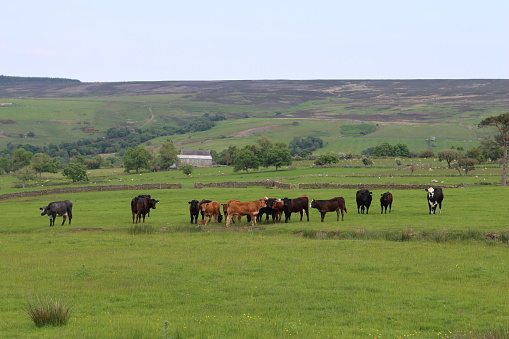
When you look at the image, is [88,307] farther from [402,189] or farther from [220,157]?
[220,157]

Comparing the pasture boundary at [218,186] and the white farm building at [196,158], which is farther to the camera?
the white farm building at [196,158]

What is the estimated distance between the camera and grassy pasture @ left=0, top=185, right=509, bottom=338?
13.5 metres

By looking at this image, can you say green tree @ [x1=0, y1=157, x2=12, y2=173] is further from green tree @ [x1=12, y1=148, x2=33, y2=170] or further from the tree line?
green tree @ [x1=12, y1=148, x2=33, y2=170]

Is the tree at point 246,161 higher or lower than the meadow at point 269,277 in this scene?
lower

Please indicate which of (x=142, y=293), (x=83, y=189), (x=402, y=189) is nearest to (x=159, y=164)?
(x=83, y=189)

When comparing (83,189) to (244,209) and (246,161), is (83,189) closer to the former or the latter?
(246,161)

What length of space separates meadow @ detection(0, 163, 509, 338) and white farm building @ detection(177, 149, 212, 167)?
111798mm

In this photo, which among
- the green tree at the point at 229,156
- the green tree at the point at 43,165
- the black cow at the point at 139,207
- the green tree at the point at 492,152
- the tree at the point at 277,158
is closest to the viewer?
the black cow at the point at 139,207

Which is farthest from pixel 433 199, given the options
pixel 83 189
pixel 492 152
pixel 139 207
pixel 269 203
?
pixel 492 152

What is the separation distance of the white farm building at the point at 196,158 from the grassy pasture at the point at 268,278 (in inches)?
4448

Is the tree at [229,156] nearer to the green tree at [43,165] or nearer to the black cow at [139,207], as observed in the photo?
the green tree at [43,165]

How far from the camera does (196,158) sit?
15138cm

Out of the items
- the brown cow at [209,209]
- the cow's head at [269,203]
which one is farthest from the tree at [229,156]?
the cow's head at [269,203]

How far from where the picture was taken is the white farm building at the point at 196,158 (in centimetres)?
14712
